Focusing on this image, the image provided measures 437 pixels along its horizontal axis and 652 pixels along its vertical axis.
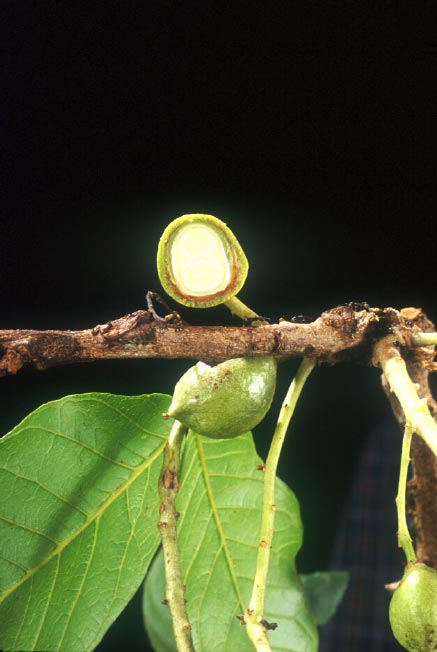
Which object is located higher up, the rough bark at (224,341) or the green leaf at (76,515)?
the rough bark at (224,341)

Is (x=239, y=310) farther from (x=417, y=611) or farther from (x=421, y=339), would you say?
(x=417, y=611)

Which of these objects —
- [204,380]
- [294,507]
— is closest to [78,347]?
[204,380]

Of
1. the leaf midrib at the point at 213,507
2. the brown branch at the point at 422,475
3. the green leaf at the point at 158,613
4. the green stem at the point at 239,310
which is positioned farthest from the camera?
the green leaf at the point at 158,613

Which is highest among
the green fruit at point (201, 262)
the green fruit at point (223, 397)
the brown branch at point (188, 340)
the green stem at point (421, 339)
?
the green fruit at point (201, 262)

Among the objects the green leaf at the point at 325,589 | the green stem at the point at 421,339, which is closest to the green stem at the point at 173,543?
the green stem at the point at 421,339

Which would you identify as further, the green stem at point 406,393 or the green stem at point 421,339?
the green stem at point 421,339

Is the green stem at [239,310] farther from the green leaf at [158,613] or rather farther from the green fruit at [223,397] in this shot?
the green leaf at [158,613]
